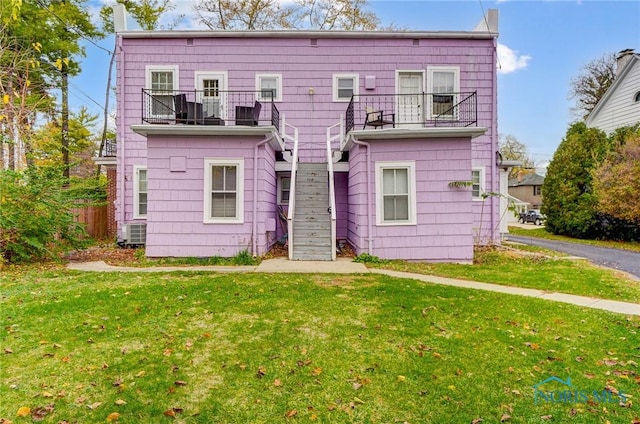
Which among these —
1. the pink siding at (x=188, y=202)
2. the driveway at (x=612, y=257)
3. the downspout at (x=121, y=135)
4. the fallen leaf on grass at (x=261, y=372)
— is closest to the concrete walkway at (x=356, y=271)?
the pink siding at (x=188, y=202)

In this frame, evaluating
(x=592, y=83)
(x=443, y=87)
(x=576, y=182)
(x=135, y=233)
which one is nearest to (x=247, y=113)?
(x=135, y=233)

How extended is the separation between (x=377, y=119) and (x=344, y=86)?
2050 millimetres

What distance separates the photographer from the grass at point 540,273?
250 inches

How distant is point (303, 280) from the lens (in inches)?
256

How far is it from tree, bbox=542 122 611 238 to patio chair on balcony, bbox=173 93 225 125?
635 inches

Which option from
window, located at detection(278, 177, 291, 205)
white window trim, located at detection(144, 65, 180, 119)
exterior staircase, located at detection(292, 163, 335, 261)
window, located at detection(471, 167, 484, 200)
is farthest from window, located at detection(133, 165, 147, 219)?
window, located at detection(471, 167, 484, 200)

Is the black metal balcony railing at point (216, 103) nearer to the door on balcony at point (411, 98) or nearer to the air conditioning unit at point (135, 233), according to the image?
the air conditioning unit at point (135, 233)

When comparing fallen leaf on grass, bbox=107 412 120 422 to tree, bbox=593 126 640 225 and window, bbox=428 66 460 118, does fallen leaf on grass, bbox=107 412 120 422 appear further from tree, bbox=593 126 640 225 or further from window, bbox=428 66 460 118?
tree, bbox=593 126 640 225

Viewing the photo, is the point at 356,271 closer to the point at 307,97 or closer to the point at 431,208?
the point at 431,208

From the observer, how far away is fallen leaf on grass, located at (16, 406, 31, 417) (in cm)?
262

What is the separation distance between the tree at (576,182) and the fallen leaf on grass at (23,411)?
19.2 m

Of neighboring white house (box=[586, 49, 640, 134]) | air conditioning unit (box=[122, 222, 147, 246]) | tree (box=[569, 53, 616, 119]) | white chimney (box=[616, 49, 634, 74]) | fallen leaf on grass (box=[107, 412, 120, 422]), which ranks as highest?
tree (box=[569, 53, 616, 119])

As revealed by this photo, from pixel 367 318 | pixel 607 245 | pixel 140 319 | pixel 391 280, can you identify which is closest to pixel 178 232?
pixel 140 319

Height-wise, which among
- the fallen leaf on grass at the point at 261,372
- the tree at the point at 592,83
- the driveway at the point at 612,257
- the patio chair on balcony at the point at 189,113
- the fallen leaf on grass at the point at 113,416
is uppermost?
the tree at the point at 592,83
